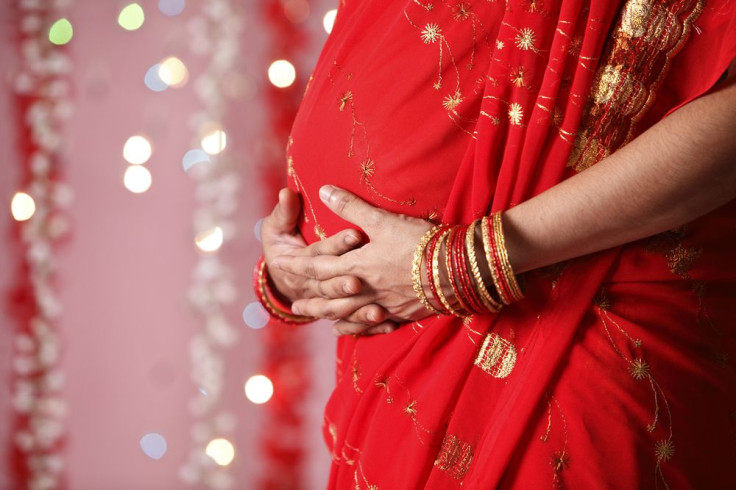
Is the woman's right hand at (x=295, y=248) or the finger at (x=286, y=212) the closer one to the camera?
the woman's right hand at (x=295, y=248)

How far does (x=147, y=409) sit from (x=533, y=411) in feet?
5.15

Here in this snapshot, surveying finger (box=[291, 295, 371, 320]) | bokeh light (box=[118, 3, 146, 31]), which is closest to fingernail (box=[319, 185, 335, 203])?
finger (box=[291, 295, 371, 320])

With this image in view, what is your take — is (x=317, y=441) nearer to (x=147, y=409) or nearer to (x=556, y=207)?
(x=147, y=409)

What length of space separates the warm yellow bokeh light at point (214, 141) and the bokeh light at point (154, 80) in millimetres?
188

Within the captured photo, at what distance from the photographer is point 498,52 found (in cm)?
66

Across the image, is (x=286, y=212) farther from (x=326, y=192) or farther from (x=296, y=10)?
(x=296, y=10)

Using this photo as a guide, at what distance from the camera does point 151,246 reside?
6.18 feet

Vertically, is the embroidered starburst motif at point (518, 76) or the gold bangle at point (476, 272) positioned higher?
the embroidered starburst motif at point (518, 76)

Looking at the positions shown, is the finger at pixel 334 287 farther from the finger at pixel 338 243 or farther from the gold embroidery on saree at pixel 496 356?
the gold embroidery on saree at pixel 496 356

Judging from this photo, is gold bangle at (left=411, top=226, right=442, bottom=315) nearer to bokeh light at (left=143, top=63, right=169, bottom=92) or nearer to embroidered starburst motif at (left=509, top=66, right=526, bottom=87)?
embroidered starburst motif at (left=509, top=66, right=526, bottom=87)

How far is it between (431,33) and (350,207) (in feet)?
0.70

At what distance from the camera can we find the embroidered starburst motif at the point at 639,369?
585mm

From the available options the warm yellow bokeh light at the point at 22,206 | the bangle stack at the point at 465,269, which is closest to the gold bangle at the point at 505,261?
the bangle stack at the point at 465,269

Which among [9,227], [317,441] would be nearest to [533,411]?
[317,441]
